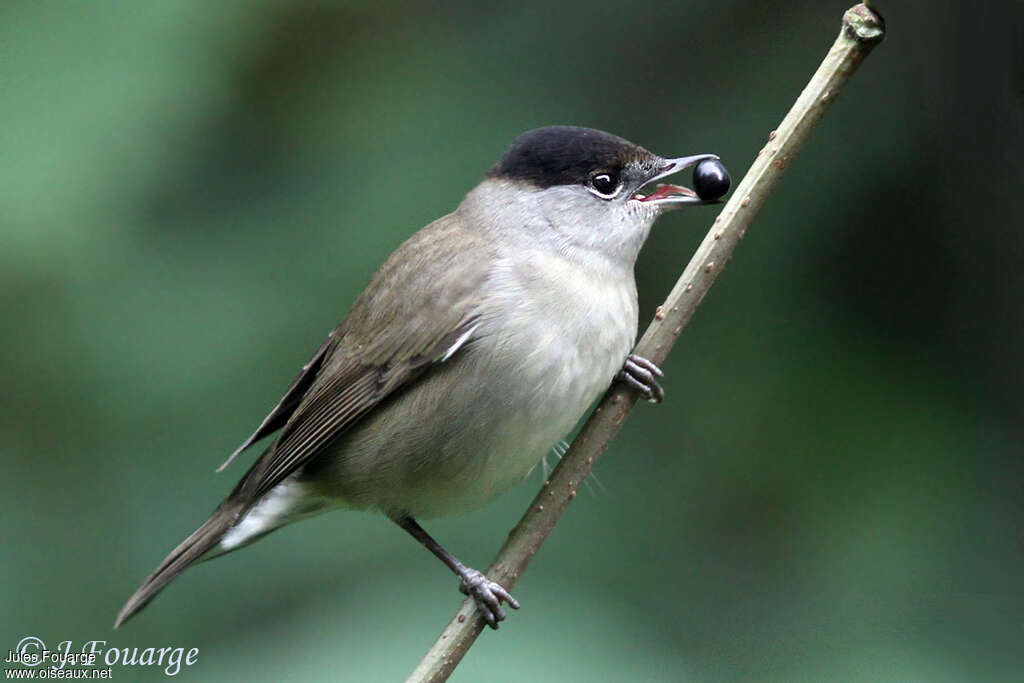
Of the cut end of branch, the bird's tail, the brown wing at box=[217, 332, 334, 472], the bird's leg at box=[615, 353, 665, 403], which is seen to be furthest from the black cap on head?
the bird's tail

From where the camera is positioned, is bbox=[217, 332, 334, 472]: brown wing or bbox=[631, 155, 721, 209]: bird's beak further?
bbox=[217, 332, 334, 472]: brown wing

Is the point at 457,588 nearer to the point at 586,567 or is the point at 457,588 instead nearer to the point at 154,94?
the point at 586,567

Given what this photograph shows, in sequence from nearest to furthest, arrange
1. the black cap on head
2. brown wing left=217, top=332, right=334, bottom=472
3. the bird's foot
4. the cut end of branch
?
the cut end of branch → the bird's foot → the black cap on head → brown wing left=217, top=332, right=334, bottom=472

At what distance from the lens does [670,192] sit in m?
3.66

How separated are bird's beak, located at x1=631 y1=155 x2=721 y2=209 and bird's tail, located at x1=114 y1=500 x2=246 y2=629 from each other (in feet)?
5.13

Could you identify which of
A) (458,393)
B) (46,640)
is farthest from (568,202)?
(46,640)

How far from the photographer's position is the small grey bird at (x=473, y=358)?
11.1 feet

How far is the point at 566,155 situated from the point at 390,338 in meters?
0.79

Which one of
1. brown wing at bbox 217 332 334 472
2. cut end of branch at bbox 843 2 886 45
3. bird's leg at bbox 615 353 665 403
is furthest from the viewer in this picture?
brown wing at bbox 217 332 334 472

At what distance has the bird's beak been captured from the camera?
3.56 m

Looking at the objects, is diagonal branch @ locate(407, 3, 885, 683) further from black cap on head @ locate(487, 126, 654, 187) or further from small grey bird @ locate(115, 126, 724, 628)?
black cap on head @ locate(487, 126, 654, 187)

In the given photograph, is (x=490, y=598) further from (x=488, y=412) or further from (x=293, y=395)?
(x=293, y=395)

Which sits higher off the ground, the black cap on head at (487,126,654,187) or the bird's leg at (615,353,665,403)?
Result: the black cap on head at (487,126,654,187)

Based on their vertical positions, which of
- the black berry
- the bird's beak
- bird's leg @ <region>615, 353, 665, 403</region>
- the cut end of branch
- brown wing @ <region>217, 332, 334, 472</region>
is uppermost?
the cut end of branch
